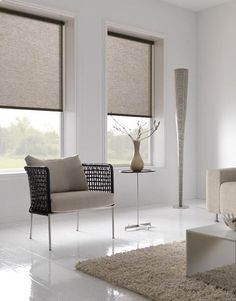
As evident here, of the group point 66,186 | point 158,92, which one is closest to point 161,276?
point 66,186

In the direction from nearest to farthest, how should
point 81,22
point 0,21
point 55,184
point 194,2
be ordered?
point 55,184
point 0,21
point 81,22
point 194,2

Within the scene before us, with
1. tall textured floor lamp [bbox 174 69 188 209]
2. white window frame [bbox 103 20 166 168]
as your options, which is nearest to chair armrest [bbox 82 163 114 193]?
tall textured floor lamp [bbox 174 69 188 209]

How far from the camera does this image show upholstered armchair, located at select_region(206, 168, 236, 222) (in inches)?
183

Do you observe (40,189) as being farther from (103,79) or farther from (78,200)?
(103,79)

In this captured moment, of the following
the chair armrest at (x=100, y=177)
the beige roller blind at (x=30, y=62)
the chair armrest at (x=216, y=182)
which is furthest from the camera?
the beige roller blind at (x=30, y=62)

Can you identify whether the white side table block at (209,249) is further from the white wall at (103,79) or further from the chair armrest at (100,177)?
the white wall at (103,79)

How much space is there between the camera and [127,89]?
→ 6.36 meters

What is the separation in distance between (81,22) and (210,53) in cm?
242

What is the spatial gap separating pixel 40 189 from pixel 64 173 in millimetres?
460

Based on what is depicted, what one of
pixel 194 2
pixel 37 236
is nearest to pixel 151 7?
pixel 194 2

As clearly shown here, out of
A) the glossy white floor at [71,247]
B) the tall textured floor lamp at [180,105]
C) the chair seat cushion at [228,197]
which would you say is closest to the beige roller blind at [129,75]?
the tall textured floor lamp at [180,105]

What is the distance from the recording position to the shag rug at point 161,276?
2480 millimetres

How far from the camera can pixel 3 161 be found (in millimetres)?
5191

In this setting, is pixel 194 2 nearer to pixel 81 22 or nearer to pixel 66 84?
pixel 81 22
